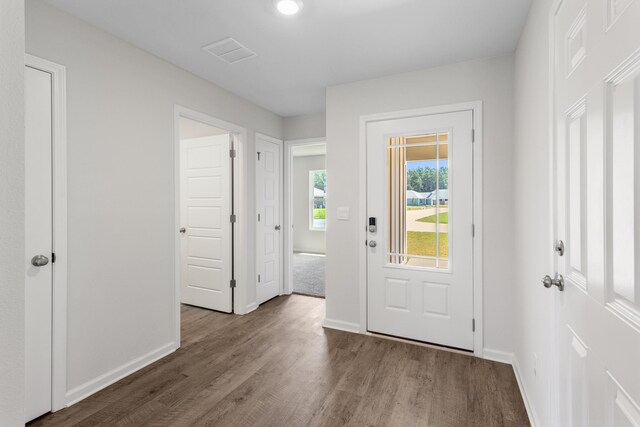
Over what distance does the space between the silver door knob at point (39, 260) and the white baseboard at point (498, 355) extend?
3.14 m

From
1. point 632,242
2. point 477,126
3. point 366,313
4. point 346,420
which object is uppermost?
point 477,126

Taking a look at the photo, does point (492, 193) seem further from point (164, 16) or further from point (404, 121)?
point (164, 16)

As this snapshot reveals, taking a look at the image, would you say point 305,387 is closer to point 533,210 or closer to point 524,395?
point 524,395

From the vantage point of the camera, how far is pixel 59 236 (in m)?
1.93

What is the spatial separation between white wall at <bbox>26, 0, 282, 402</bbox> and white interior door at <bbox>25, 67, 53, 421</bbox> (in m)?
0.12

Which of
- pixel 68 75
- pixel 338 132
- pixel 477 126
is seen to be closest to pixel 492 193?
pixel 477 126

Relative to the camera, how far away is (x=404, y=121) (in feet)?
9.35

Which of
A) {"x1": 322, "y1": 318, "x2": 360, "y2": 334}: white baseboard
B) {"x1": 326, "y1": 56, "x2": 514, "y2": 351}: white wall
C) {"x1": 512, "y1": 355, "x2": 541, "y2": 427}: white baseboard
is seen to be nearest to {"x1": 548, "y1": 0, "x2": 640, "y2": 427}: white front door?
{"x1": 512, "y1": 355, "x2": 541, "y2": 427}: white baseboard

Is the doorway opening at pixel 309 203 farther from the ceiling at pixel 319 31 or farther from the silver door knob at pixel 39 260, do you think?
the silver door knob at pixel 39 260

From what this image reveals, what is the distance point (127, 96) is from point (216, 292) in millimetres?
2229

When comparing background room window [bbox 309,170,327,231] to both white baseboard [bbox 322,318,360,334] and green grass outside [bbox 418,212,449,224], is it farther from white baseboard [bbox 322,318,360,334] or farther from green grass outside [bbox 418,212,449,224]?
green grass outside [bbox 418,212,449,224]

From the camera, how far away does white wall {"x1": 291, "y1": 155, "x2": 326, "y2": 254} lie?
7.70 meters

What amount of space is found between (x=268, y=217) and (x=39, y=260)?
243 cm

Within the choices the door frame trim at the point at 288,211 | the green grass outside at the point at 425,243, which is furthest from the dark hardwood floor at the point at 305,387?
the door frame trim at the point at 288,211
